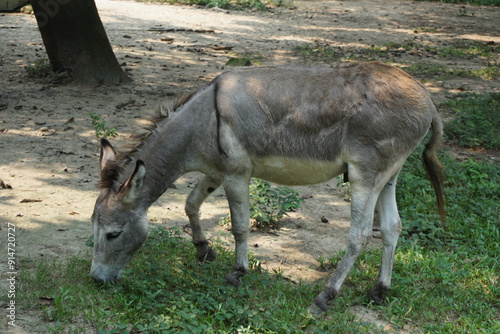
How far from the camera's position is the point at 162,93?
33.6 ft

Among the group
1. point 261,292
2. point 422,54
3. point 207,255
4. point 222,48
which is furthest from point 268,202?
point 422,54

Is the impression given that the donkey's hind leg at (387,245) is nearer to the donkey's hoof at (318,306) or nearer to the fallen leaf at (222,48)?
the donkey's hoof at (318,306)

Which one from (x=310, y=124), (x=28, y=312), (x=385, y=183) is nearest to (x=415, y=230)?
(x=385, y=183)

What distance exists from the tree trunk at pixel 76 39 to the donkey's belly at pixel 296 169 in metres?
5.81

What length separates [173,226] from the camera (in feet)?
21.0

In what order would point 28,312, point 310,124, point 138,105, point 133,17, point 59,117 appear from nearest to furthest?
point 28,312 → point 310,124 → point 59,117 → point 138,105 → point 133,17

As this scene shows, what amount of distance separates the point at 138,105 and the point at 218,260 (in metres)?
4.56

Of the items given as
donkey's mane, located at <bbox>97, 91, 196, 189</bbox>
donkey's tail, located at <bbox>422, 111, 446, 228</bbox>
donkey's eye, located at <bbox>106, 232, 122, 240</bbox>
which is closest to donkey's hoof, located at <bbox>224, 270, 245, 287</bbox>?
donkey's eye, located at <bbox>106, 232, 122, 240</bbox>

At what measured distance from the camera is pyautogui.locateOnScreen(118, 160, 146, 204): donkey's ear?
4684mm

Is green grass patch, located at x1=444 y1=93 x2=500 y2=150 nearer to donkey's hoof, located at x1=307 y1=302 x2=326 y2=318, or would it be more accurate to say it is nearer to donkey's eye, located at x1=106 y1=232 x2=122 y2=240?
donkey's hoof, located at x1=307 y1=302 x2=326 y2=318

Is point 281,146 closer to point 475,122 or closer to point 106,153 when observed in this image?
point 106,153

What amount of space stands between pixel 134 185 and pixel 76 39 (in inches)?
238

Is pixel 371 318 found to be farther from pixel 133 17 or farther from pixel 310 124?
pixel 133 17

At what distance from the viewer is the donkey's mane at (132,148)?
497 cm
